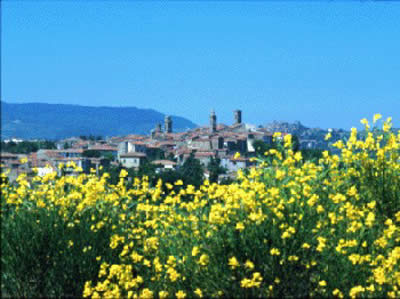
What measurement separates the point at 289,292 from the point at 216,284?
28.8 inches

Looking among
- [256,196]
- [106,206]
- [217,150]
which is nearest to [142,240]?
[106,206]

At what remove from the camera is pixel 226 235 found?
602cm

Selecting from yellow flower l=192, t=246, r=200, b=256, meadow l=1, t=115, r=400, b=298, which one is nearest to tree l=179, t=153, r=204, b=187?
meadow l=1, t=115, r=400, b=298

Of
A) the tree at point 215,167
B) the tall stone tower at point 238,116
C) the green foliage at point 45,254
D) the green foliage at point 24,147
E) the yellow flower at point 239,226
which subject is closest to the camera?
the yellow flower at point 239,226

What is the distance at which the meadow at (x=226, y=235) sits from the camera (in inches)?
234

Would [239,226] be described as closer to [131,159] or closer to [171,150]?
[131,159]

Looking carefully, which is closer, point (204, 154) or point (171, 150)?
point (204, 154)

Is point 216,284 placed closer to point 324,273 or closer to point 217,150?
point 324,273

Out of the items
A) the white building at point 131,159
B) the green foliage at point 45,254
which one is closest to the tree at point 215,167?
the white building at point 131,159

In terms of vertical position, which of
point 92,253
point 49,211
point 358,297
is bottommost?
point 358,297

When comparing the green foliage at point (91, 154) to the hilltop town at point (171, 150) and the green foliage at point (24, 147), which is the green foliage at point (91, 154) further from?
the green foliage at point (24, 147)

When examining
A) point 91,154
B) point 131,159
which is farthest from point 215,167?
point 91,154

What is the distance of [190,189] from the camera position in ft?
22.3

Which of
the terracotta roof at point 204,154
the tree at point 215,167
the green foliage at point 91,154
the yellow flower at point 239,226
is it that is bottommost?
the yellow flower at point 239,226
